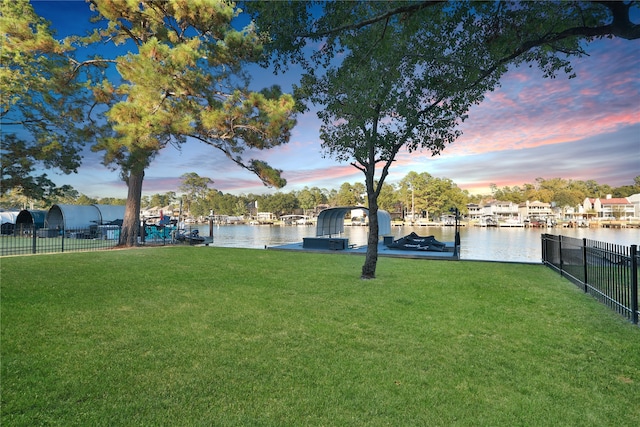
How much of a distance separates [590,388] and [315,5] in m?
6.71

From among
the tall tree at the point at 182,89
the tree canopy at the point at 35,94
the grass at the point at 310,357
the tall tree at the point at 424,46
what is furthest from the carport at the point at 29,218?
the tall tree at the point at 424,46

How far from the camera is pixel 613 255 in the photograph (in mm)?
6438

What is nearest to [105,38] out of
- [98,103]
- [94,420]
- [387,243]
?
[98,103]

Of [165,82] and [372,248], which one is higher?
[165,82]

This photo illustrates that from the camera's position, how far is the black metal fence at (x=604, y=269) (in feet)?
18.6

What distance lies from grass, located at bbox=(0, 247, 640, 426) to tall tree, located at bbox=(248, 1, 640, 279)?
4072 millimetres

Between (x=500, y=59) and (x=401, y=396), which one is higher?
(x=500, y=59)

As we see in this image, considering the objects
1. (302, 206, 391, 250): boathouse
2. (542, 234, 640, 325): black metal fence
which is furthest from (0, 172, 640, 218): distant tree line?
(542, 234, 640, 325): black metal fence

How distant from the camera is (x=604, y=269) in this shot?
724 centimetres

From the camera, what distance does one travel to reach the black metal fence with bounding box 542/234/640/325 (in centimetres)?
566

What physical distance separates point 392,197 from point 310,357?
311 ft

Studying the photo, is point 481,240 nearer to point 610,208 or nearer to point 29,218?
point 29,218

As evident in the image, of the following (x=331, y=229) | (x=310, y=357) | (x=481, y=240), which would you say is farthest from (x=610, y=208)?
(x=310, y=357)

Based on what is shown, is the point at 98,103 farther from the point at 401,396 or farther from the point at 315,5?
the point at 401,396
